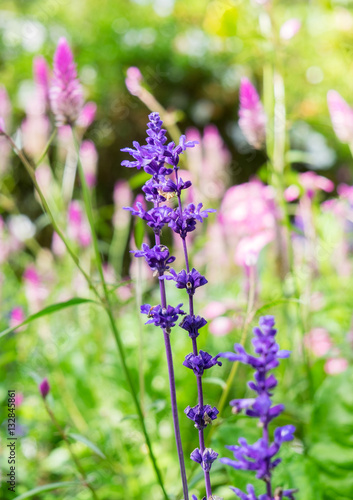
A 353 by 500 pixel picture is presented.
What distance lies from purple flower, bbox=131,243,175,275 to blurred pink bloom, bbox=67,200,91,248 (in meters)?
1.65

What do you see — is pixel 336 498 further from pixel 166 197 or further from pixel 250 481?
pixel 166 197

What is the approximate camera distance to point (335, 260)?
9.68ft

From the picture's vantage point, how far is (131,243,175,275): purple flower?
58 centimetres

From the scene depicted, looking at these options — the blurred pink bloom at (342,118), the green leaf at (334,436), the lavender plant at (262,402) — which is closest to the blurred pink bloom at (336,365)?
the green leaf at (334,436)

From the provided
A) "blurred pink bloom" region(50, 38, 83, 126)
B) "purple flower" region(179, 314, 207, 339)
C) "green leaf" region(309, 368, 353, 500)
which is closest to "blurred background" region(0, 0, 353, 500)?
"green leaf" region(309, 368, 353, 500)

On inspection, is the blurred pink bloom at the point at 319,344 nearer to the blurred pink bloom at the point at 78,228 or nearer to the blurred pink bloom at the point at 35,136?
the blurred pink bloom at the point at 78,228

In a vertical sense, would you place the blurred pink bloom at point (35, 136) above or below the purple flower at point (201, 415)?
above

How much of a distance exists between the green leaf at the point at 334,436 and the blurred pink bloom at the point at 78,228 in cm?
136

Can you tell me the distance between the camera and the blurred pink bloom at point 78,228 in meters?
2.20

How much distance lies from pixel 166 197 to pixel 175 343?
1.50m

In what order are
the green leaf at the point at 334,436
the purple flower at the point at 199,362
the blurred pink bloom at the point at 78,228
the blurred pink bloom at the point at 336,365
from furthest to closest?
1. the blurred pink bloom at the point at 78,228
2. the blurred pink bloom at the point at 336,365
3. the green leaf at the point at 334,436
4. the purple flower at the point at 199,362

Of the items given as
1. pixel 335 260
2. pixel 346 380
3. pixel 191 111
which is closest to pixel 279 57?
pixel 346 380

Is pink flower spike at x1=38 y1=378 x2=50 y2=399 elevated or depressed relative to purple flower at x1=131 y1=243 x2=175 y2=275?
depressed

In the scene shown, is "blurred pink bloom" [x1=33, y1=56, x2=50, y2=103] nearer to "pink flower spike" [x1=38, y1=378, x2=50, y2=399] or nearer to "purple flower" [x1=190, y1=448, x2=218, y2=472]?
"pink flower spike" [x1=38, y1=378, x2=50, y2=399]
